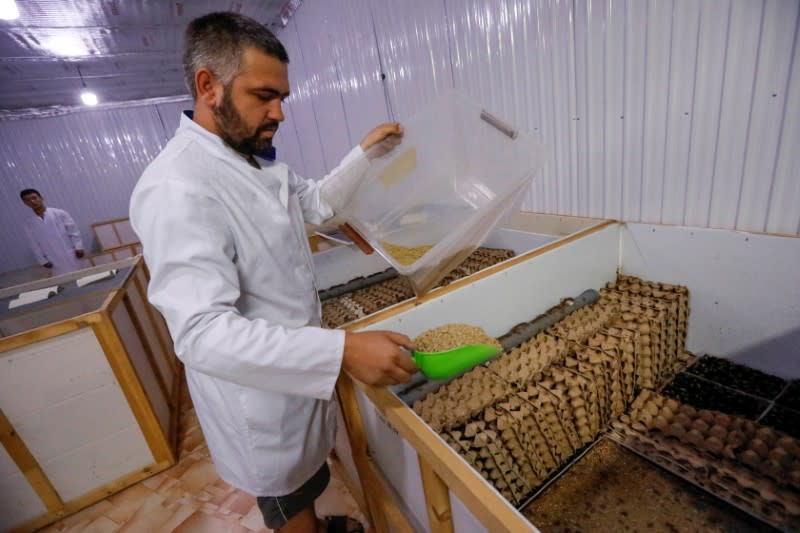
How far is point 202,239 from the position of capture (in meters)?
0.71

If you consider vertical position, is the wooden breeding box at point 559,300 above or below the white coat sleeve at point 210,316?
below

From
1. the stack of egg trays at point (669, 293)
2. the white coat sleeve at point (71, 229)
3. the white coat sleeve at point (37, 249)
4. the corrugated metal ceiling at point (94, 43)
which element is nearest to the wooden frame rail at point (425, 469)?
the stack of egg trays at point (669, 293)

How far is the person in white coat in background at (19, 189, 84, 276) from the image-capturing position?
4.13 m

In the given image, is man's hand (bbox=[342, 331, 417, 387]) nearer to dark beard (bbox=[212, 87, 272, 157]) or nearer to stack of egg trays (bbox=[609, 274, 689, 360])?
dark beard (bbox=[212, 87, 272, 157])

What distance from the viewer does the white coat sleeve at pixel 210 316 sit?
660 millimetres

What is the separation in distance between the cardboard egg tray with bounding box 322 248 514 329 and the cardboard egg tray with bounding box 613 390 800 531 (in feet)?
3.09

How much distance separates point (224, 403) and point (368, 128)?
2.89m

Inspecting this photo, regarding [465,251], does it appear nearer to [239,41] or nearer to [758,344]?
[239,41]

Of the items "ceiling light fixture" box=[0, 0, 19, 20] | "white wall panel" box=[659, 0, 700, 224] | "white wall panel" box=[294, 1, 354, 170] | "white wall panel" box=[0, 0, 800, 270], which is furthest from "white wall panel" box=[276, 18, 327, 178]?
"white wall panel" box=[659, 0, 700, 224]

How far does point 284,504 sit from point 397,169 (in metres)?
1.19

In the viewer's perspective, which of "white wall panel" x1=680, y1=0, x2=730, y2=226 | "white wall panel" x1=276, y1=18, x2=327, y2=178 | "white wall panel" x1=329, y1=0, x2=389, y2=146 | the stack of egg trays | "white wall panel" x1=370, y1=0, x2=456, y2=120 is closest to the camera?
"white wall panel" x1=680, y1=0, x2=730, y2=226

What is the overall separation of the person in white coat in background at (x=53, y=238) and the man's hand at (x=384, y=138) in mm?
4608

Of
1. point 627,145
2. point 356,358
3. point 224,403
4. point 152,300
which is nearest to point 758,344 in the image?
point 627,145

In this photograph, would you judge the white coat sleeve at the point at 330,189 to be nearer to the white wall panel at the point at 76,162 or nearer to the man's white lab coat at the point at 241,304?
the man's white lab coat at the point at 241,304
